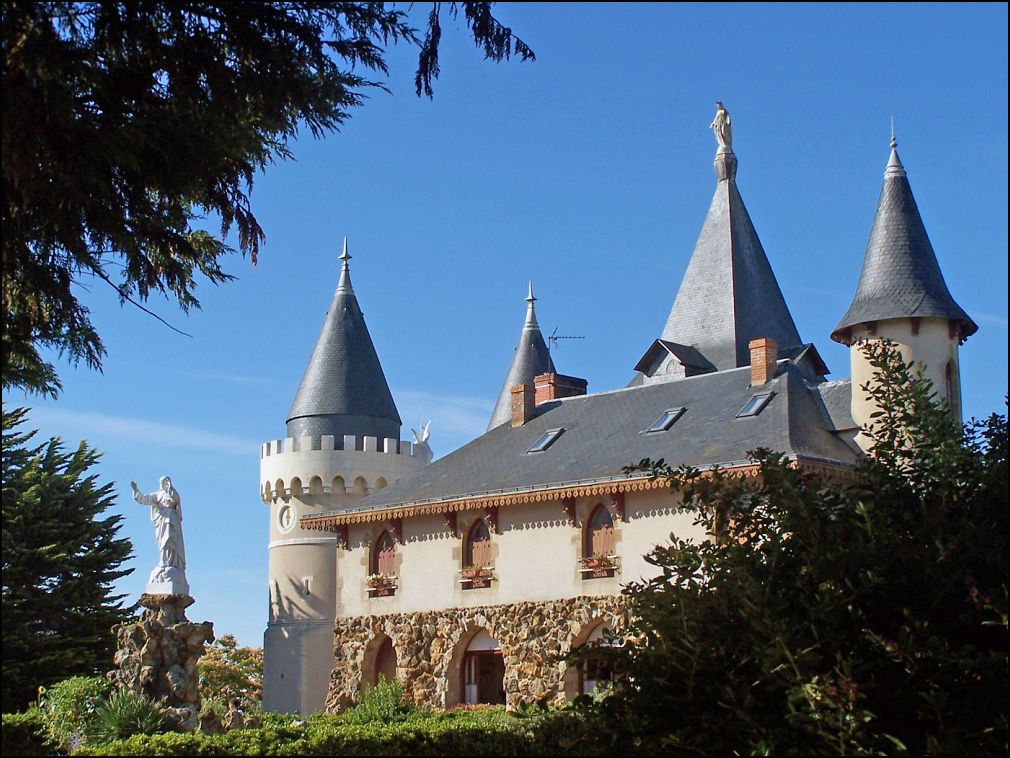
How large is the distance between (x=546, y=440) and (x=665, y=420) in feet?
10.0

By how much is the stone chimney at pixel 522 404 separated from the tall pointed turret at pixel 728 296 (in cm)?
502

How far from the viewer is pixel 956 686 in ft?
30.9

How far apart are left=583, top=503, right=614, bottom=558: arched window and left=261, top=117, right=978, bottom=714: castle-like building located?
3 centimetres

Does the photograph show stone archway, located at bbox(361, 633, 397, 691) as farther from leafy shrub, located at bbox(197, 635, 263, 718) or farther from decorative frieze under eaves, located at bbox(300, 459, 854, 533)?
leafy shrub, located at bbox(197, 635, 263, 718)

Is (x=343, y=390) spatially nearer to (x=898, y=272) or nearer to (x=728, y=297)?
(x=728, y=297)

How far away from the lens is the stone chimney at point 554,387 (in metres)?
36.4

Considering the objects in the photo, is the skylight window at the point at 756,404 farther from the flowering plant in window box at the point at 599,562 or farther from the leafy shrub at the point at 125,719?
the leafy shrub at the point at 125,719

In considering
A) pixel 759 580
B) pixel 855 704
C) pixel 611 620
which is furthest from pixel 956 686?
pixel 611 620

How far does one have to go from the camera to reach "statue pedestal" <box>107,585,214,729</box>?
2309cm

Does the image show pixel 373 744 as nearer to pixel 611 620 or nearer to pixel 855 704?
pixel 855 704

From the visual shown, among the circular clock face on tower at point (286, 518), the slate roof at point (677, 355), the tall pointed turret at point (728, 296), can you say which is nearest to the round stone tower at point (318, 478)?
the circular clock face on tower at point (286, 518)

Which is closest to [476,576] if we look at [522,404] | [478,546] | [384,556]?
[478,546]

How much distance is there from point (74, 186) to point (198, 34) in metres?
1.52

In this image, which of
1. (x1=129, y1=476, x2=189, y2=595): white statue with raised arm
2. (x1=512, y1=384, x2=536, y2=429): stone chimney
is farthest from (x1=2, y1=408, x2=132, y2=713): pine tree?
(x1=512, y1=384, x2=536, y2=429): stone chimney
